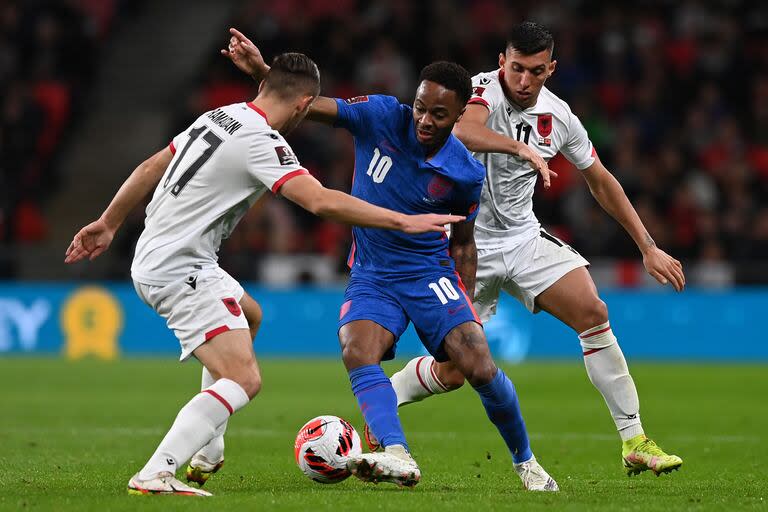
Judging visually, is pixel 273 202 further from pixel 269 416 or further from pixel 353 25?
pixel 269 416

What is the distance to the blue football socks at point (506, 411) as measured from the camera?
21.2 feet

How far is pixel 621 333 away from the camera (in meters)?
16.9

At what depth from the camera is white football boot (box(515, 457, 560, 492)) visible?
21.4 ft

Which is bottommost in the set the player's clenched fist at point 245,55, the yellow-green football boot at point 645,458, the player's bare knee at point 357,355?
the yellow-green football boot at point 645,458

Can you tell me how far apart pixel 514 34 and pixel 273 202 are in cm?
1075

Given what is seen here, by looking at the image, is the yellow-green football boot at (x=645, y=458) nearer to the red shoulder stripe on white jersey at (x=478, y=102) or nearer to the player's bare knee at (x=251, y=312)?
the red shoulder stripe on white jersey at (x=478, y=102)

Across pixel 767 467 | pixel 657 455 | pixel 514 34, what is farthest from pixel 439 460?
pixel 514 34

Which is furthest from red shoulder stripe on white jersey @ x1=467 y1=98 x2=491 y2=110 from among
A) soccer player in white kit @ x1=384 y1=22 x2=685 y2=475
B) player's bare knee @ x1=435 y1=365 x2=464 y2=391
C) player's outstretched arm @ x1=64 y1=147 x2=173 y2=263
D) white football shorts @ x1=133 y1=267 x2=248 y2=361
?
white football shorts @ x1=133 y1=267 x2=248 y2=361

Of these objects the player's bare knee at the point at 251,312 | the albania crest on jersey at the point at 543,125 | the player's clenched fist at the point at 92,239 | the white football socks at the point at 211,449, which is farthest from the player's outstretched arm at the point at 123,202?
Answer: the albania crest on jersey at the point at 543,125

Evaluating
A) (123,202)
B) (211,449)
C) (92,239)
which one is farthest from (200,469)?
(123,202)

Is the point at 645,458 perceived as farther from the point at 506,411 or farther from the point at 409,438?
the point at 409,438

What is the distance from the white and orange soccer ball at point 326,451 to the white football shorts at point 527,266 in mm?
1692

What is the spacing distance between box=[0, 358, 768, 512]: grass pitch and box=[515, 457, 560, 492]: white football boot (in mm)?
104

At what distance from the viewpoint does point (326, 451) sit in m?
6.31
